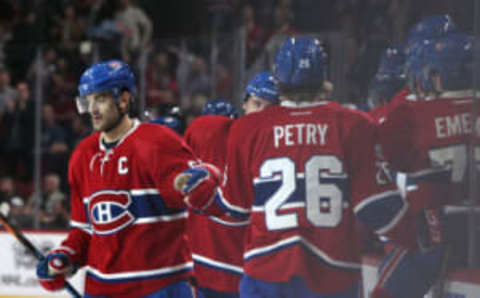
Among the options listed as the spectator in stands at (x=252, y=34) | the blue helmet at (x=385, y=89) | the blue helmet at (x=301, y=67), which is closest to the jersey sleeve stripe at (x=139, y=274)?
the blue helmet at (x=301, y=67)

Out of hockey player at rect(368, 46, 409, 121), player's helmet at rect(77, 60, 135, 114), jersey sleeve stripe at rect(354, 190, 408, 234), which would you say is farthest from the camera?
hockey player at rect(368, 46, 409, 121)

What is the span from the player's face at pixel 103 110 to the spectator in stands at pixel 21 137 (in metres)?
4.23

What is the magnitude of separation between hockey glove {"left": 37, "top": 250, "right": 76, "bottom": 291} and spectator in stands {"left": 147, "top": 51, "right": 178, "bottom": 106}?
362cm

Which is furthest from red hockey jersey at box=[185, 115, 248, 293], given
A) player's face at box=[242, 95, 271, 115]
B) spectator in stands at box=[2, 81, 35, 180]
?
spectator in stands at box=[2, 81, 35, 180]

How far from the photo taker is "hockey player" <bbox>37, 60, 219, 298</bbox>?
3154 mm

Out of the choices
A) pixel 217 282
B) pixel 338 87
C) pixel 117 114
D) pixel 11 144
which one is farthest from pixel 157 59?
pixel 117 114

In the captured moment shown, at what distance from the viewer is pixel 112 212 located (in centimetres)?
316

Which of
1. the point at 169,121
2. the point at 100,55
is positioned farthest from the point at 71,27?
the point at 169,121

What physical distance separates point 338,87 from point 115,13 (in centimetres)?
376

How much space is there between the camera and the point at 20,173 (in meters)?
7.50

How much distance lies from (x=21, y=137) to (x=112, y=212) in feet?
14.6

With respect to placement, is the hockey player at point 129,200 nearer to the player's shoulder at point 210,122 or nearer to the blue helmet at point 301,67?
the blue helmet at point 301,67

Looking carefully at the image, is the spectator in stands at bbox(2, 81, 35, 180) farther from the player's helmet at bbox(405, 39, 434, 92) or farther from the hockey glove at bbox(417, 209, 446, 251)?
the hockey glove at bbox(417, 209, 446, 251)

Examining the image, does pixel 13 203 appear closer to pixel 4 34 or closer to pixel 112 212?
pixel 4 34
